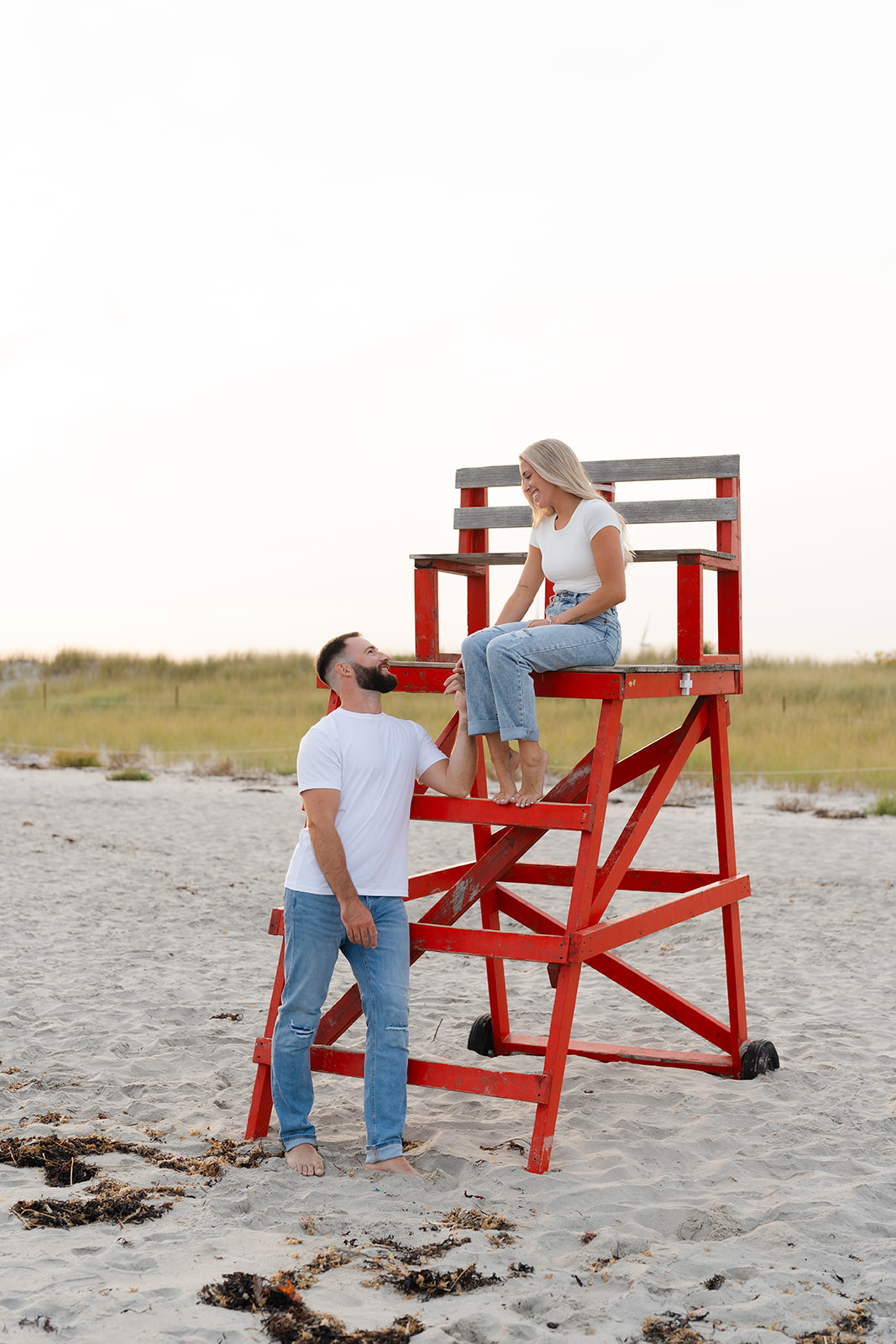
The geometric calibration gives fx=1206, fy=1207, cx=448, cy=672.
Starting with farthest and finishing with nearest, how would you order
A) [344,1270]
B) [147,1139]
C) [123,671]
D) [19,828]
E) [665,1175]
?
[123,671], [19,828], [147,1139], [665,1175], [344,1270]

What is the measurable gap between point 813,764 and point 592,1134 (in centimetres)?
1254

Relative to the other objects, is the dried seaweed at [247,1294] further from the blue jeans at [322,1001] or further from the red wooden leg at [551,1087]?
the red wooden leg at [551,1087]

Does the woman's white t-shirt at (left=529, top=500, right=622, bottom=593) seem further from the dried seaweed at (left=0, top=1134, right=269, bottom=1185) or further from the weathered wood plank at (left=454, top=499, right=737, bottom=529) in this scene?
the dried seaweed at (left=0, top=1134, right=269, bottom=1185)

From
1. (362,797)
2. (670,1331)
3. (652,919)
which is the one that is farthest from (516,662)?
(670,1331)

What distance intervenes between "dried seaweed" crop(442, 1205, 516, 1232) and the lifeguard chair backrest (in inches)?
82.6

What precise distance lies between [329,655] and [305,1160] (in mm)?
1712

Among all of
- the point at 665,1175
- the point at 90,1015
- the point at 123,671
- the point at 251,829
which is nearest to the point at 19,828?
the point at 251,829

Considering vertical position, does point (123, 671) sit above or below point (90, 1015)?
above

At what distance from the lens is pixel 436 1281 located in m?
3.21

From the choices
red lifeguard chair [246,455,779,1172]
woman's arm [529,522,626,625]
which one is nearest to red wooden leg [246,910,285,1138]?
red lifeguard chair [246,455,779,1172]

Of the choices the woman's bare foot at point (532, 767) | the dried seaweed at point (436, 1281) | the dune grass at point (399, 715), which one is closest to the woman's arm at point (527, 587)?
the woman's bare foot at point (532, 767)

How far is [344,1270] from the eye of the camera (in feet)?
10.8

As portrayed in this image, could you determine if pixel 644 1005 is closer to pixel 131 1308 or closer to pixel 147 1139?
pixel 147 1139

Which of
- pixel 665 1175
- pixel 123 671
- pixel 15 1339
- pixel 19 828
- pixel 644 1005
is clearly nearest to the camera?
pixel 15 1339
